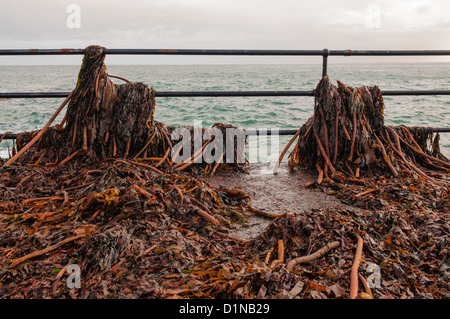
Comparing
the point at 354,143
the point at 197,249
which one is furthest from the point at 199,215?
the point at 354,143

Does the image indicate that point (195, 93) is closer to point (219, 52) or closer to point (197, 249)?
point (219, 52)

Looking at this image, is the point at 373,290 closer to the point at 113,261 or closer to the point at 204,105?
the point at 113,261

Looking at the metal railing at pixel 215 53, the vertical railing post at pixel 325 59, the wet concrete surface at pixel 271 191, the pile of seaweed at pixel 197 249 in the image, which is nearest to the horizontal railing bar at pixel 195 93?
the metal railing at pixel 215 53

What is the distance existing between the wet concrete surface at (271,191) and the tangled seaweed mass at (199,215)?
0.08 m

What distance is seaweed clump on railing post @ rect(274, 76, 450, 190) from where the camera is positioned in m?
2.57

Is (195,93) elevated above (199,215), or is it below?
above

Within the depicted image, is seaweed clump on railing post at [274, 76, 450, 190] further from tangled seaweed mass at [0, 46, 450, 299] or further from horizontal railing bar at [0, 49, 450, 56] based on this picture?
horizontal railing bar at [0, 49, 450, 56]

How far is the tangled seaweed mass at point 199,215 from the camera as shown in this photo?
119 centimetres

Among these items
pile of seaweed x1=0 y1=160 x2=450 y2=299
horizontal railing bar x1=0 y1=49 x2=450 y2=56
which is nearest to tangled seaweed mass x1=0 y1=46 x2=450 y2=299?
pile of seaweed x1=0 y1=160 x2=450 y2=299

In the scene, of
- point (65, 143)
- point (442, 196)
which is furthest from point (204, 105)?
point (442, 196)

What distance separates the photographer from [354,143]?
263 cm

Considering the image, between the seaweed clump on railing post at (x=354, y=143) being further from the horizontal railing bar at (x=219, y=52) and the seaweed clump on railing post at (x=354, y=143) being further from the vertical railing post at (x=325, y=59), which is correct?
the horizontal railing bar at (x=219, y=52)

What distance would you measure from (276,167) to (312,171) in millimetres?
291

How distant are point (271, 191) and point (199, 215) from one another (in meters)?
0.74
